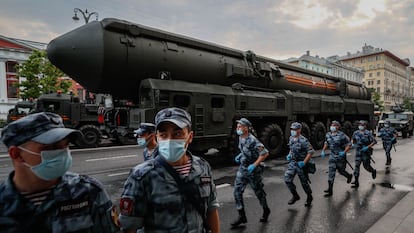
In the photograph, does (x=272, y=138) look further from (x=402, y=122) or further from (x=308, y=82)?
(x=402, y=122)

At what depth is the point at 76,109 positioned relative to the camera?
11.8m

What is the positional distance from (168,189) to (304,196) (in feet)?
14.5

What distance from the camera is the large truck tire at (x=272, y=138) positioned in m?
8.99

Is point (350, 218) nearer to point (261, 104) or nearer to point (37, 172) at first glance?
point (37, 172)

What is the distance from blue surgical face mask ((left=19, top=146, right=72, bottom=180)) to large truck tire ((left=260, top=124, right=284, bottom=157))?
26.1 ft

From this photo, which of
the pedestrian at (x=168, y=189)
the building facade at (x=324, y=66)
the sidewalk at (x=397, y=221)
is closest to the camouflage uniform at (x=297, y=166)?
the sidewalk at (x=397, y=221)

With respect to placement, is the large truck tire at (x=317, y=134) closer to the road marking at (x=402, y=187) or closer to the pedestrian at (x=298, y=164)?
the road marking at (x=402, y=187)

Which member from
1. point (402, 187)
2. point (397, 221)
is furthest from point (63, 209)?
point (402, 187)

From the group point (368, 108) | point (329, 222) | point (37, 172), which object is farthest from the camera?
point (368, 108)

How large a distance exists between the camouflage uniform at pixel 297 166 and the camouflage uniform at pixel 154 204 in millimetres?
3392

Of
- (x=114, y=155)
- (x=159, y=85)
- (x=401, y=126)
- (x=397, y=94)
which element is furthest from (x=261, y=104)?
(x=397, y=94)

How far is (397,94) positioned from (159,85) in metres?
104

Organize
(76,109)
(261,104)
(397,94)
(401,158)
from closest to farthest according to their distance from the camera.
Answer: (261,104)
(401,158)
(76,109)
(397,94)

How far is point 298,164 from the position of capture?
4.80m
